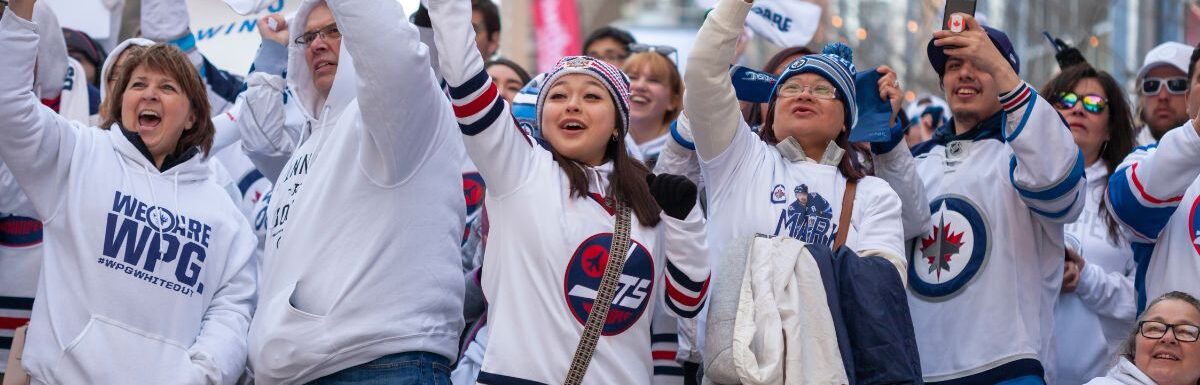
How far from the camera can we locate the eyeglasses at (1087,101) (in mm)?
7645

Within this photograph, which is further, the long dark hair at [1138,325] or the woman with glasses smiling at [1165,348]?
the long dark hair at [1138,325]

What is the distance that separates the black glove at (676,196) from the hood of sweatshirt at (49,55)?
3278mm

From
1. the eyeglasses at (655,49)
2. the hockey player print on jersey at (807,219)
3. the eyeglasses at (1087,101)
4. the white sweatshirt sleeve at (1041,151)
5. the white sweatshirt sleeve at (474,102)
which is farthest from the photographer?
the eyeglasses at (655,49)

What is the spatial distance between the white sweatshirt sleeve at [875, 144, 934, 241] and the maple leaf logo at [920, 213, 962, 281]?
5.1 inches

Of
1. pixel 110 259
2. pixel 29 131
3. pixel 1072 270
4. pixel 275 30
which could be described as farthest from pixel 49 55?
pixel 1072 270

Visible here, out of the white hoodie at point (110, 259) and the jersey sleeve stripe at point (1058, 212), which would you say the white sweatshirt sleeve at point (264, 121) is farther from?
the jersey sleeve stripe at point (1058, 212)

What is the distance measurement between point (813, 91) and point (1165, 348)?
1.77 m

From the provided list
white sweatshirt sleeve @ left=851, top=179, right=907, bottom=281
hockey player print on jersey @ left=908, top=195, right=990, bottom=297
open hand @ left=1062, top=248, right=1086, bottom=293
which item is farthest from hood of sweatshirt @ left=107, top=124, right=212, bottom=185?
open hand @ left=1062, top=248, right=1086, bottom=293

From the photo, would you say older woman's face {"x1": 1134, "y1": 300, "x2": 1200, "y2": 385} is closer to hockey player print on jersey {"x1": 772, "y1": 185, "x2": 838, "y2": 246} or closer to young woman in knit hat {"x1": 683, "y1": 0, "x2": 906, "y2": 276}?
young woman in knit hat {"x1": 683, "y1": 0, "x2": 906, "y2": 276}

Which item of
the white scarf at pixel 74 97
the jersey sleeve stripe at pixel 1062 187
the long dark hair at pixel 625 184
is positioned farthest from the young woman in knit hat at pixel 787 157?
the white scarf at pixel 74 97

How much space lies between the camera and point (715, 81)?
573 centimetres

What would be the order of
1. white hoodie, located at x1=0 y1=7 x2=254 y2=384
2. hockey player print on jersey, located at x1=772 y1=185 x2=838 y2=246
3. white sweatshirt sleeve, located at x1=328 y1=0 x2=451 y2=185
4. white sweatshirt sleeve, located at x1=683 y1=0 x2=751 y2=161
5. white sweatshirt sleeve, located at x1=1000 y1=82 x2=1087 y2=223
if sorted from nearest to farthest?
1. white sweatshirt sleeve, located at x1=328 y1=0 x2=451 y2=185
2. white hoodie, located at x1=0 y1=7 x2=254 y2=384
3. white sweatshirt sleeve, located at x1=683 y1=0 x2=751 y2=161
4. hockey player print on jersey, located at x1=772 y1=185 x2=838 y2=246
5. white sweatshirt sleeve, located at x1=1000 y1=82 x2=1087 y2=223

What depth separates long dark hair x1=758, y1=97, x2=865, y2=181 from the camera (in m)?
6.15

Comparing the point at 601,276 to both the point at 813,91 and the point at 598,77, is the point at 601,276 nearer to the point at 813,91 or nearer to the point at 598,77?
the point at 598,77
